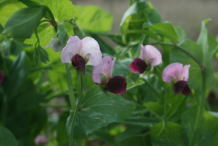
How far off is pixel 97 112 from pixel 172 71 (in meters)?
0.15

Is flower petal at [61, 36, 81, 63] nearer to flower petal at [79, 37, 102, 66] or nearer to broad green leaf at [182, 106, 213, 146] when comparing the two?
flower petal at [79, 37, 102, 66]

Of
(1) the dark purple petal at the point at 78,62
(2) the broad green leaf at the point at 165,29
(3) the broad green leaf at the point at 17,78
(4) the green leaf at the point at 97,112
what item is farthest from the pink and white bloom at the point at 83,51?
(3) the broad green leaf at the point at 17,78

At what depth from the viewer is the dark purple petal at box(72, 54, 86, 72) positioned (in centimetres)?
27

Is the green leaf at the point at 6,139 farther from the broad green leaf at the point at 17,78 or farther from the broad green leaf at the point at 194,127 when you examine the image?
the broad green leaf at the point at 194,127

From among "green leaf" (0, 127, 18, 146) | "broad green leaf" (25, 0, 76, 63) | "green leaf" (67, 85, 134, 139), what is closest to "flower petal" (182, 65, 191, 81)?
"green leaf" (67, 85, 134, 139)

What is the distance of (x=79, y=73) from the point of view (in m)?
0.28

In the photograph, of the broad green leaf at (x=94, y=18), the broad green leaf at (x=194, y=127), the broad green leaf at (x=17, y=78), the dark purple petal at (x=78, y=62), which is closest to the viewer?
the dark purple petal at (x=78, y=62)

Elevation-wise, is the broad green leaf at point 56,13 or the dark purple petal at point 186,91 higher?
the broad green leaf at point 56,13

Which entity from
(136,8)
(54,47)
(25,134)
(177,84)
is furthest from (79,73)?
(25,134)

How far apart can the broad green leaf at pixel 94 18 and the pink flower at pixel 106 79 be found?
1.37ft

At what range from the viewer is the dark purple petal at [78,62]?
266 mm

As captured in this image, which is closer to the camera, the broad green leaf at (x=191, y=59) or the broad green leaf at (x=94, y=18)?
the broad green leaf at (x=191, y=59)

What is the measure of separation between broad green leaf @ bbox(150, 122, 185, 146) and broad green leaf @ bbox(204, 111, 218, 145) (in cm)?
6

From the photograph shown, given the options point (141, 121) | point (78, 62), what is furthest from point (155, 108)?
point (78, 62)
